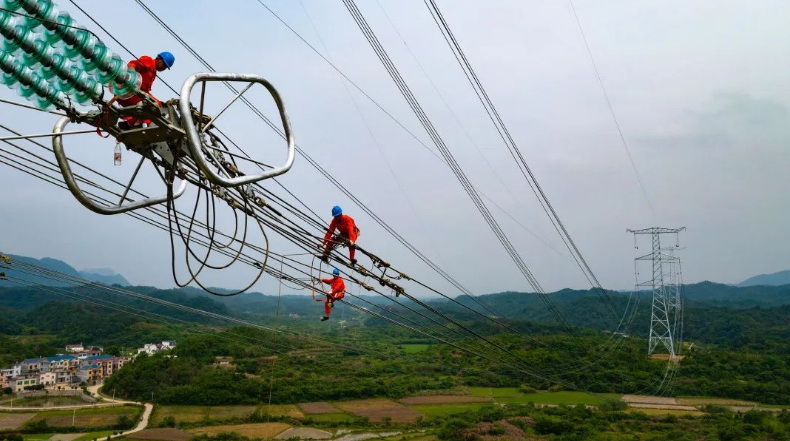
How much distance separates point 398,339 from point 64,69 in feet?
325

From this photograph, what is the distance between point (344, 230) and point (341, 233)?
4.1 inches

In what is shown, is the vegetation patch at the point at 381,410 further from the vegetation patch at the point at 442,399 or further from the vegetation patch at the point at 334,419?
the vegetation patch at the point at 442,399

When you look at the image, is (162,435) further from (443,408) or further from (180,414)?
(443,408)

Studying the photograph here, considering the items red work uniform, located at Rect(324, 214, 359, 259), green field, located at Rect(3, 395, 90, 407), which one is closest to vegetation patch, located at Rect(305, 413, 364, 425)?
green field, located at Rect(3, 395, 90, 407)

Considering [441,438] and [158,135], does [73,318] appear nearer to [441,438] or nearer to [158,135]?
[441,438]

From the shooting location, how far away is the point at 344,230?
9.00 m

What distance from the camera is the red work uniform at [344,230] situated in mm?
8914

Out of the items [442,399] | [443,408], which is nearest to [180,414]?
[443,408]

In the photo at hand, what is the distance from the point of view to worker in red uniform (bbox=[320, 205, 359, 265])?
8.87 m

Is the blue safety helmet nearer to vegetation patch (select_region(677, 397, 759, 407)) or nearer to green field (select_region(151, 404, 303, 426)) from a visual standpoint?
green field (select_region(151, 404, 303, 426))

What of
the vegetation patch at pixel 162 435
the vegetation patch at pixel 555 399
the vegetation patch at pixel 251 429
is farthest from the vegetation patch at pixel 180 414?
the vegetation patch at pixel 555 399

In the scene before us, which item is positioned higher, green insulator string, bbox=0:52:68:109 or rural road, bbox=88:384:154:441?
Result: green insulator string, bbox=0:52:68:109

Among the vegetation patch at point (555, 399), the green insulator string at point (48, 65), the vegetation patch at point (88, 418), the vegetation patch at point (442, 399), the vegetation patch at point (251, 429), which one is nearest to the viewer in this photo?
the green insulator string at point (48, 65)

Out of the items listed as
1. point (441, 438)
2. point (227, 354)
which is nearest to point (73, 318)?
point (227, 354)
